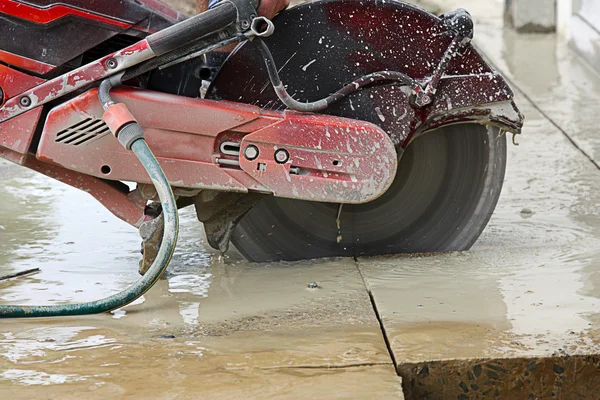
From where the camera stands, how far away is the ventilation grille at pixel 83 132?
2.78m

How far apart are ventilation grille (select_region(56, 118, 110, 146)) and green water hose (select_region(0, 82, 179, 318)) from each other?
200mm

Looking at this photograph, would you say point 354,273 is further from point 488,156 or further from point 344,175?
point 488,156

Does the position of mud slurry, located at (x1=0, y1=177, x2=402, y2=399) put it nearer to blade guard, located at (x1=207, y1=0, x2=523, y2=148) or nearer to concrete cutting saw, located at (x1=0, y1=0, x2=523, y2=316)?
concrete cutting saw, located at (x1=0, y1=0, x2=523, y2=316)

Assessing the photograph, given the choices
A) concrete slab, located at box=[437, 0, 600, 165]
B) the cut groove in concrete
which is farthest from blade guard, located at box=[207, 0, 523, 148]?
concrete slab, located at box=[437, 0, 600, 165]

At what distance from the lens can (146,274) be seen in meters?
2.54

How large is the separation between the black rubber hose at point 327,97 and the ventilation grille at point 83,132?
18.5 inches

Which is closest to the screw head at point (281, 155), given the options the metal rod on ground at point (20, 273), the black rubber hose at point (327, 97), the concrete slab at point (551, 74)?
the black rubber hose at point (327, 97)

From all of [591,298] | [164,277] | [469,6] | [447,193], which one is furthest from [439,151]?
[469,6]

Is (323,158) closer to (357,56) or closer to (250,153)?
(250,153)

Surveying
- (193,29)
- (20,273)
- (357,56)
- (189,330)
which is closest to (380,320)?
(189,330)

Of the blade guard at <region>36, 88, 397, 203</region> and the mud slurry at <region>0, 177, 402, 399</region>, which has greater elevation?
the blade guard at <region>36, 88, 397, 203</region>

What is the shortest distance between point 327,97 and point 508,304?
30.0 inches

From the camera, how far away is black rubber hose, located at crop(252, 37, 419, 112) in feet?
9.18

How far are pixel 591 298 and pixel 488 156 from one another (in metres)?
0.59
